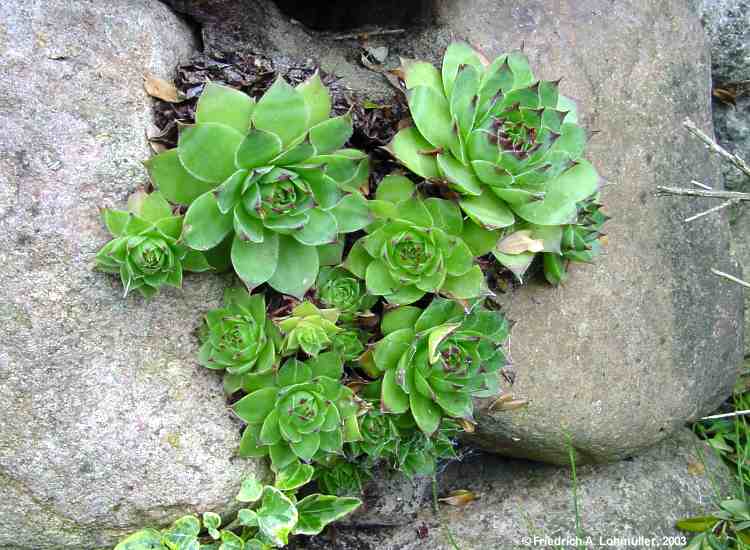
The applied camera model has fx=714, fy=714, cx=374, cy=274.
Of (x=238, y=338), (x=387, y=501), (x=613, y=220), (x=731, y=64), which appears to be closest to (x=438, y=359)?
(x=238, y=338)

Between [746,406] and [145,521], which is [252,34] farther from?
[746,406]

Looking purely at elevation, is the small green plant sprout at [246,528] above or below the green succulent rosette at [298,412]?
below

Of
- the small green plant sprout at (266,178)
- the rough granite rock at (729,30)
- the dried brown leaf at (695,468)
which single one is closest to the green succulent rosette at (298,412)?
the small green plant sprout at (266,178)

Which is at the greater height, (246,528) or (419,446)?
(419,446)

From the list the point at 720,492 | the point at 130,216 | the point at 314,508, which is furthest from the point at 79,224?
the point at 720,492

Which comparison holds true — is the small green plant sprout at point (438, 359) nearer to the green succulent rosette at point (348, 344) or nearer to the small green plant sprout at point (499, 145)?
the green succulent rosette at point (348, 344)

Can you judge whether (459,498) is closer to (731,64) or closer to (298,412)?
(298,412)
